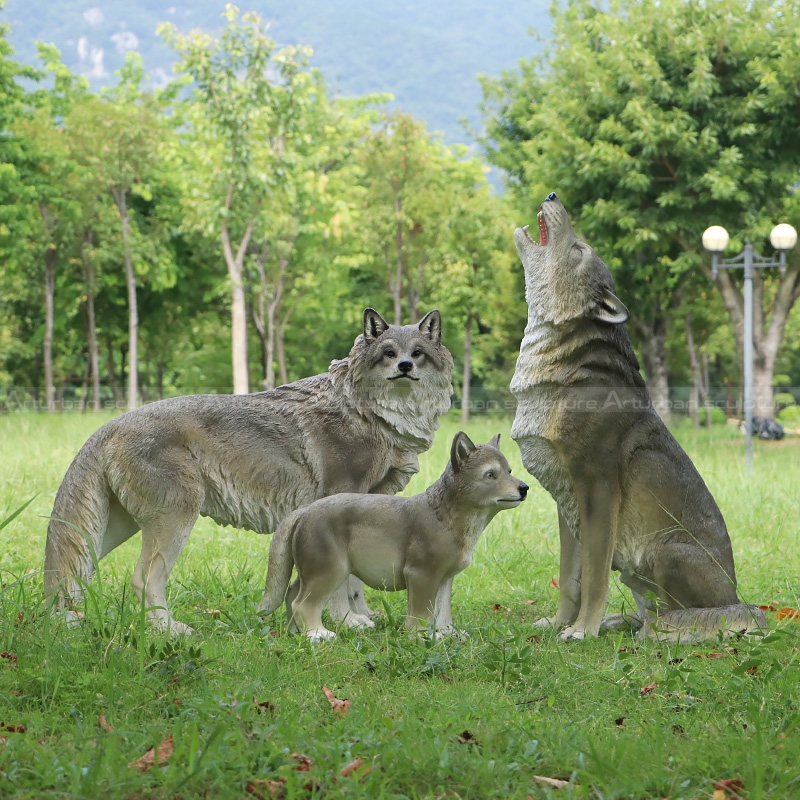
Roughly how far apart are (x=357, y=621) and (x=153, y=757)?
239 cm

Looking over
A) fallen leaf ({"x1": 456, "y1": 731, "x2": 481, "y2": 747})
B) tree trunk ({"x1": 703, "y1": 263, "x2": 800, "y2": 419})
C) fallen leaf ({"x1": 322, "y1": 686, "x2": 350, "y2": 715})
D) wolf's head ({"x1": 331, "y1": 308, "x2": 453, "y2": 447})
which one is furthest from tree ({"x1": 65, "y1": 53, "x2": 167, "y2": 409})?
fallen leaf ({"x1": 456, "y1": 731, "x2": 481, "y2": 747})

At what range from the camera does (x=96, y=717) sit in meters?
3.93

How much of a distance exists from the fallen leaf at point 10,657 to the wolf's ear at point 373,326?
2.68 m

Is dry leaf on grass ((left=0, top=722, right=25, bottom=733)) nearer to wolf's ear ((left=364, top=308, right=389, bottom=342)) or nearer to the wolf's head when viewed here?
the wolf's head

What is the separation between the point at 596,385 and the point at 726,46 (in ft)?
60.9

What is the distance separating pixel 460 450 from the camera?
5.32 meters

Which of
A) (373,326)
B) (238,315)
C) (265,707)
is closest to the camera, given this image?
(265,707)

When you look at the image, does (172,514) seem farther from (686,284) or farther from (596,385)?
(686,284)

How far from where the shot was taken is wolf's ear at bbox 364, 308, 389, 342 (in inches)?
231

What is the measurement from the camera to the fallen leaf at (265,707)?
13.3 feet

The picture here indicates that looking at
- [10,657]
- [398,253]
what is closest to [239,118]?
[398,253]

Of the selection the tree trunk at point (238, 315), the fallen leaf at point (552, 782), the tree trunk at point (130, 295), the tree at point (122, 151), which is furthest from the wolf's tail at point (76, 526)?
the tree at point (122, 151)

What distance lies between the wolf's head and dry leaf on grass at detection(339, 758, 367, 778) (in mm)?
2685

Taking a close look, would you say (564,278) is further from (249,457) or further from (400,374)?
(249,457)
